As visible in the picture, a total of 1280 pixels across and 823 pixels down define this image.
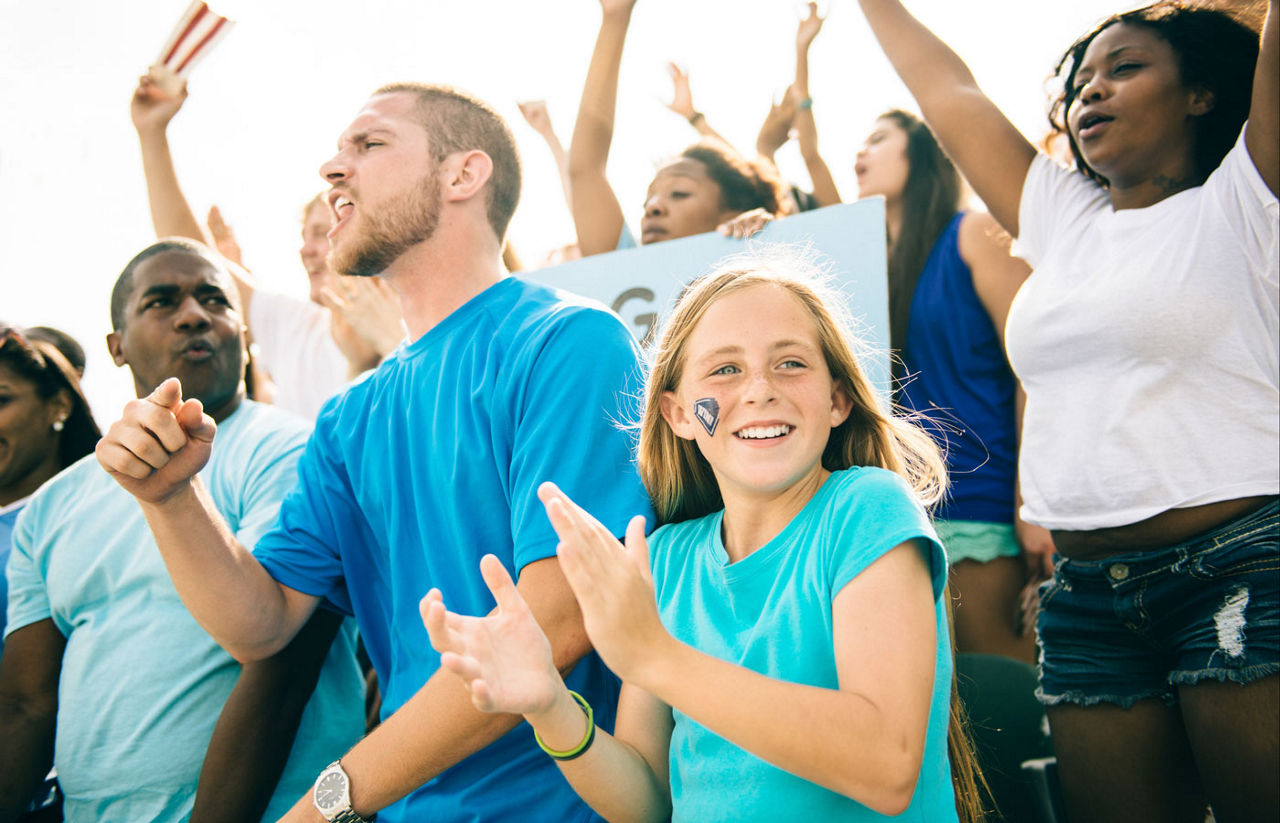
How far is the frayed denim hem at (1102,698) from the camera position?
5.30 ft

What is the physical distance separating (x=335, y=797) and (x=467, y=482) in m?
0.58

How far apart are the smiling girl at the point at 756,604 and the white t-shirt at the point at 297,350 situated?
252cm

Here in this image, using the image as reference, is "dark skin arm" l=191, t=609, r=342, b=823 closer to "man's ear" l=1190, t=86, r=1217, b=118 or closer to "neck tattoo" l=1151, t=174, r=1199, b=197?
"neck tattoo" l=1151, t=174, r=1199, b=197

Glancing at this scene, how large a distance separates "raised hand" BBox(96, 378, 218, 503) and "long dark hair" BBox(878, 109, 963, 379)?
1799 millimetres

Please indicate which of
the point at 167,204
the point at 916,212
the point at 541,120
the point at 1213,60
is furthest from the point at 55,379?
the point at 1213,60

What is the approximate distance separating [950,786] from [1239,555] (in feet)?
2.14

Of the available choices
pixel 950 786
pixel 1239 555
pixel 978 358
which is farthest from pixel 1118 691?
pixel 978 358

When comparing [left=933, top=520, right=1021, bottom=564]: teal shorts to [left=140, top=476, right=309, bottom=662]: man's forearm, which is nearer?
[left=140, top=476, right=309, bottom=662]: man's forearm

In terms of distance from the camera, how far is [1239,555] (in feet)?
4.92

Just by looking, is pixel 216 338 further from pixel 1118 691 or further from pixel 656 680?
pixel 1118 691

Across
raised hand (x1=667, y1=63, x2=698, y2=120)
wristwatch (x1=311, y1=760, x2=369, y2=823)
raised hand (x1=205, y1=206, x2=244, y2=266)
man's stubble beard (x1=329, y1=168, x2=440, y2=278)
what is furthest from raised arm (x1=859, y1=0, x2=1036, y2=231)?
raised hand (x1=205, y1=206, x2=244, y2=266)

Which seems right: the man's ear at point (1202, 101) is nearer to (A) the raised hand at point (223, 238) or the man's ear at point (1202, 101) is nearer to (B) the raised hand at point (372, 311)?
(B) the raised hand at point (372, 311)

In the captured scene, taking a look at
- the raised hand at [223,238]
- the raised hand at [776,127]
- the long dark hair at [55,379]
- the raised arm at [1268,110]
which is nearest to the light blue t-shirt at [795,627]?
the raised arm at [1268,110]

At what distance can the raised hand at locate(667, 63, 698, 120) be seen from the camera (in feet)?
14.5
